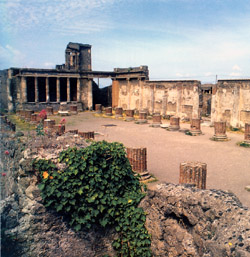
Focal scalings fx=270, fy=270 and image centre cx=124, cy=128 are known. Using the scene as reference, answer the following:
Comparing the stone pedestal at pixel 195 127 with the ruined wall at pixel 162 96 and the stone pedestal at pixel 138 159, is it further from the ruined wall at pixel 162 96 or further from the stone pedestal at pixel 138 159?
the stone pedestal at pixel 138 159

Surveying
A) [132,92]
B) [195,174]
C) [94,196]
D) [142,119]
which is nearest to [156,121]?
[142,119]

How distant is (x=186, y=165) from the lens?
291 inches

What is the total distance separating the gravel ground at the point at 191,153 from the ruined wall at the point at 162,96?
3.58 meters

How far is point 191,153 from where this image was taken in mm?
12016

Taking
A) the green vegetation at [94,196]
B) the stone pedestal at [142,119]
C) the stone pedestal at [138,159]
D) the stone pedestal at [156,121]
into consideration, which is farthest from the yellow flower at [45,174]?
the stone pedestal at [142,119]

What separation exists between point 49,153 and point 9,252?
2.39 meters

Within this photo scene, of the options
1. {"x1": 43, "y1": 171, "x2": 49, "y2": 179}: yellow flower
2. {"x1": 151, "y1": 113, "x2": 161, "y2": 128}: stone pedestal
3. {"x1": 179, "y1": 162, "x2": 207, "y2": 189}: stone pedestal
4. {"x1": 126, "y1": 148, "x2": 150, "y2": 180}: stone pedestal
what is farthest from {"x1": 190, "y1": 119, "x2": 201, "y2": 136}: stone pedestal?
{"x1": 43, "y1": 171, "x2": 49, "y2": 179}: yellow flower

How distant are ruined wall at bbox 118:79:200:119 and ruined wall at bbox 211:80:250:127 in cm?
222

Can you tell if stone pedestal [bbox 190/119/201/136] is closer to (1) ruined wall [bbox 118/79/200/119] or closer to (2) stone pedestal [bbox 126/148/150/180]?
(1) ruined wall [bbox 118/79/200/119]

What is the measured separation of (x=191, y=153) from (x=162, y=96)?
13.5m

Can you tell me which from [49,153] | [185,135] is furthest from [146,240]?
[185,135]

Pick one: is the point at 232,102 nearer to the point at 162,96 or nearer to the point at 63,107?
the point at 162,96

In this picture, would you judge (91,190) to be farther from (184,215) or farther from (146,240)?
(184,215)

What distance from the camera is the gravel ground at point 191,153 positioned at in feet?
28.1
